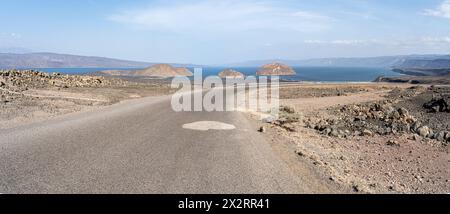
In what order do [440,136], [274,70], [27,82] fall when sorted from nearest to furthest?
[440,136] < [27,82] < [274,70]

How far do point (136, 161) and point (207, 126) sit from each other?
693cm

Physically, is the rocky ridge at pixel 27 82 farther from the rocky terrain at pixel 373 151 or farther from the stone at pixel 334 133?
the stone at pixel 334 133

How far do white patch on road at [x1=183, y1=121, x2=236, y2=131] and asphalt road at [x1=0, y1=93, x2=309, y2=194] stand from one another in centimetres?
68

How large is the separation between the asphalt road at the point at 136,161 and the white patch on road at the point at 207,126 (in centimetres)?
68

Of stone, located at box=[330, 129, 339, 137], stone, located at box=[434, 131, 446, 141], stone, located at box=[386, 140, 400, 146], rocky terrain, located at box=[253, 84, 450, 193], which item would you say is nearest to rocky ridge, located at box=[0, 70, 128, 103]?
rocky terrain, located at box=[253, 84, 450, 193]

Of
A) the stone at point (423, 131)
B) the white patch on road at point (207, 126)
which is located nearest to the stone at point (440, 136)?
the stone at point (423, 131)

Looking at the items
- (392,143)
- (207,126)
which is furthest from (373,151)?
(207,126)

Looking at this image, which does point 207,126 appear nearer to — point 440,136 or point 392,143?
point 392,143

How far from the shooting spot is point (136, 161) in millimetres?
10195

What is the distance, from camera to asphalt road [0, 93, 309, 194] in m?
8.17

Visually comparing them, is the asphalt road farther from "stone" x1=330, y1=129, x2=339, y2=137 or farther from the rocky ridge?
the rocky ridge

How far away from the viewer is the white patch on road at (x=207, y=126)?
16422mm
